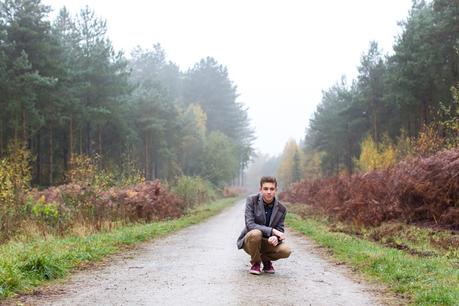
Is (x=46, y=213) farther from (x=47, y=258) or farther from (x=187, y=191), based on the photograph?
(x=187, y=191)

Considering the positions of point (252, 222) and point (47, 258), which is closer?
point (47, 258)

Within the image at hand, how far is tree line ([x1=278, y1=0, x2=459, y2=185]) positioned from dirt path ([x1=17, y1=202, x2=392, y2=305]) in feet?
48.8

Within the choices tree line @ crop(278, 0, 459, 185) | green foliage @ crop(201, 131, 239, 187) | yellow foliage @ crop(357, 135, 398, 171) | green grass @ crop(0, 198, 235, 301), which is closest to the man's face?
green grass @ crop(0, 198, 235, 301)

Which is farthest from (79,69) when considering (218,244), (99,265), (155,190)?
(99,265)

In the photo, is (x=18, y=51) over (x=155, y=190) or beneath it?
over

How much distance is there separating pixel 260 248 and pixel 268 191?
1001 millimetres

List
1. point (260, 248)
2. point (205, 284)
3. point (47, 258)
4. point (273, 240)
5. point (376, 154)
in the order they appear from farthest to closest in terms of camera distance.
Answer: point (376, 154) → point (260, 248) → point (47, 258) → point (273, 240) → point (205, 284)

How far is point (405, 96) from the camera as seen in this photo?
123 feet

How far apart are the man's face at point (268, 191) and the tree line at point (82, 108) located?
19.9m

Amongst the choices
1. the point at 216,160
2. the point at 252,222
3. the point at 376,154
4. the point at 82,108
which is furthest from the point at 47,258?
the point at 216,160

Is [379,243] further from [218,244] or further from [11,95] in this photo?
[11,95]

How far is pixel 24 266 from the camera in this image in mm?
7758

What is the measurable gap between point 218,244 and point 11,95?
2491cm

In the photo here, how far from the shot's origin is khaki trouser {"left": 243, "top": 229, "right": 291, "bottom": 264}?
8.32 metres
